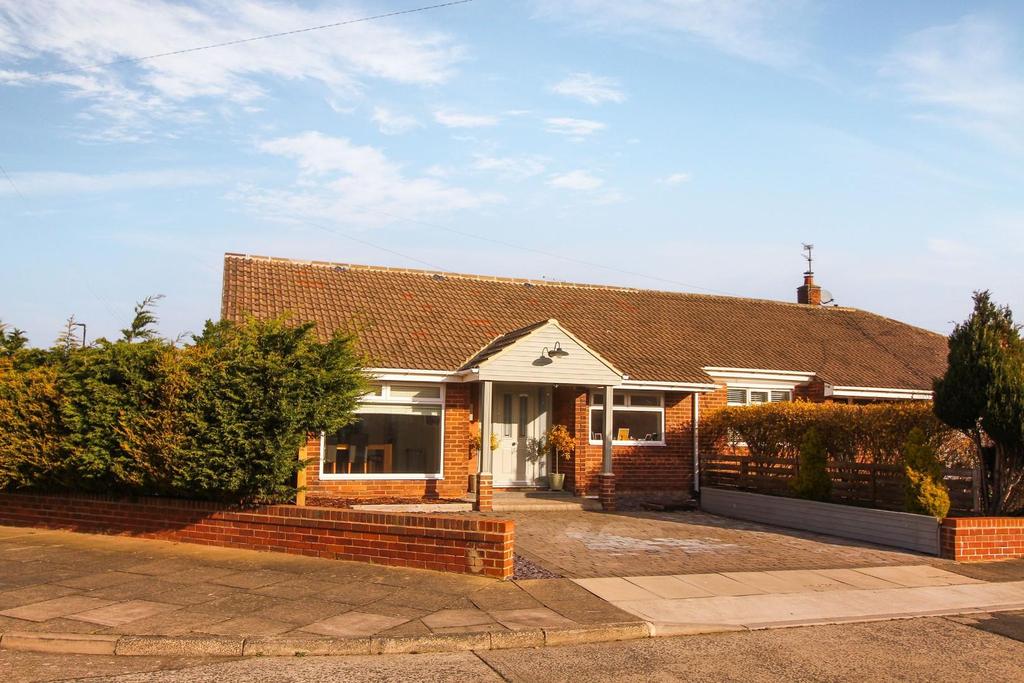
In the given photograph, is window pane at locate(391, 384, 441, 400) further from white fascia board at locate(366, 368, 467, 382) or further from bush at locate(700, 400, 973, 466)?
bush at locate(700, 400, 973, 466)

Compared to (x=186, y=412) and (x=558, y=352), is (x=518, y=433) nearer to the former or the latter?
(x=558, y=352)

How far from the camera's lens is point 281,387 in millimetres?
10273

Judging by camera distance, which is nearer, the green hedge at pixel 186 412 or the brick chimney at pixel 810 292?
the green hedge at pixel 186 412

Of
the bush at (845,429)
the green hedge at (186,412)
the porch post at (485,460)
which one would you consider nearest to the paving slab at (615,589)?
the green hedge at (186,412)

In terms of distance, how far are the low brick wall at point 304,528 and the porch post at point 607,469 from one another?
6224 millimetres

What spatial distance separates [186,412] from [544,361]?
24.2ft

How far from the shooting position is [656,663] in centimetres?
680

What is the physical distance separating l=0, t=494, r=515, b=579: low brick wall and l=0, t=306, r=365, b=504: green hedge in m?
0.24

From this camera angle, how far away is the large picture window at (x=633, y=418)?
17922 millimetres

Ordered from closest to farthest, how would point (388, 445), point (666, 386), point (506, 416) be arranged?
1. point (388, 445)
2. point (666, 386)
3. point (506, 416)

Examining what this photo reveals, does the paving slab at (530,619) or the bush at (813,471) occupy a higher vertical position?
the bush at (813,471)

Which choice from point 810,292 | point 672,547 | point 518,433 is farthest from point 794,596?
point 810,292

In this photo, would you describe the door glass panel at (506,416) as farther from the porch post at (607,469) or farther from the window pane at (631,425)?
the porch post at (607,469)

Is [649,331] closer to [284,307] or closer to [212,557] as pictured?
[284,307]
